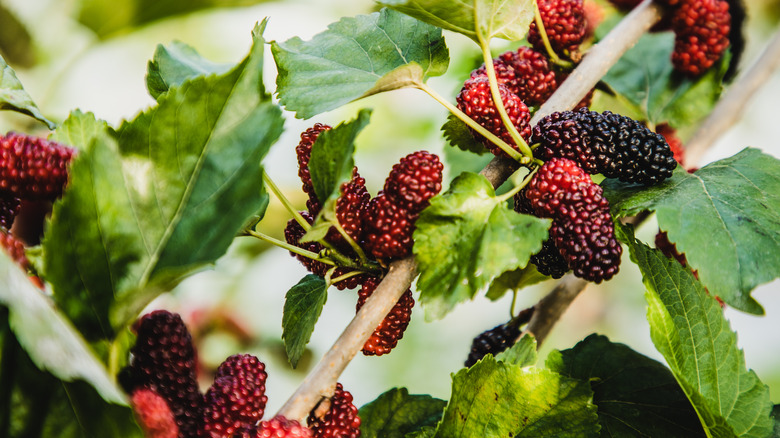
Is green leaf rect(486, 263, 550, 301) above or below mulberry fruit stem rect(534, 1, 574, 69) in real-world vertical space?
below

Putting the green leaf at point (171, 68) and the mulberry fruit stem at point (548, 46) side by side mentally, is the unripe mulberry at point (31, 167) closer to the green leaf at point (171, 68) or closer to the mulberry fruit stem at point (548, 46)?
the green leaf at point (171, 68)

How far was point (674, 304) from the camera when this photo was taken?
1.48 feet

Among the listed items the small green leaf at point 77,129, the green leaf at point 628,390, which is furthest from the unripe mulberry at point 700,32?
the small green leaf at point 77,129

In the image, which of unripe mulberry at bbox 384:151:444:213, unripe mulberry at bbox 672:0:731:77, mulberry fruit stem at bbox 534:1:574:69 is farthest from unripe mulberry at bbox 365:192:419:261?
unripe mulberry at bbox 672:0:731:77

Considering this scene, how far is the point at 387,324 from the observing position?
0.45 meters

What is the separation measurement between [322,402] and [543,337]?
10.4 inches

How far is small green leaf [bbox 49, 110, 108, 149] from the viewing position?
1.45 feet

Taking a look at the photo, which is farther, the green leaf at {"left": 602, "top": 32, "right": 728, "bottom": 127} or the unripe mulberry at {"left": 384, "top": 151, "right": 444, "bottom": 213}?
the green leaf at {"left": 602, "top": 32, "right": 728, "bottom": 127}

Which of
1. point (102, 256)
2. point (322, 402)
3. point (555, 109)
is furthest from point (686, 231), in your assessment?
point (102, 256)

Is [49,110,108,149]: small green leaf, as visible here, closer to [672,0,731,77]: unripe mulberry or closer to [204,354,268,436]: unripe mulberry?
[204,354,268,436]: unripe mulberry

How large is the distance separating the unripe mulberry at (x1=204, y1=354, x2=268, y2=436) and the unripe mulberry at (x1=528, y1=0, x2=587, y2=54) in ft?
1.28

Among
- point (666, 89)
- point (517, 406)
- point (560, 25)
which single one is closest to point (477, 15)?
point (560, 25)

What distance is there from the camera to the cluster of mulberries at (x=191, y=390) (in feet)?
1.27

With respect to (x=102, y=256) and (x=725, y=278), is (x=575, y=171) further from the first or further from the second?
(x=102, y=256)
